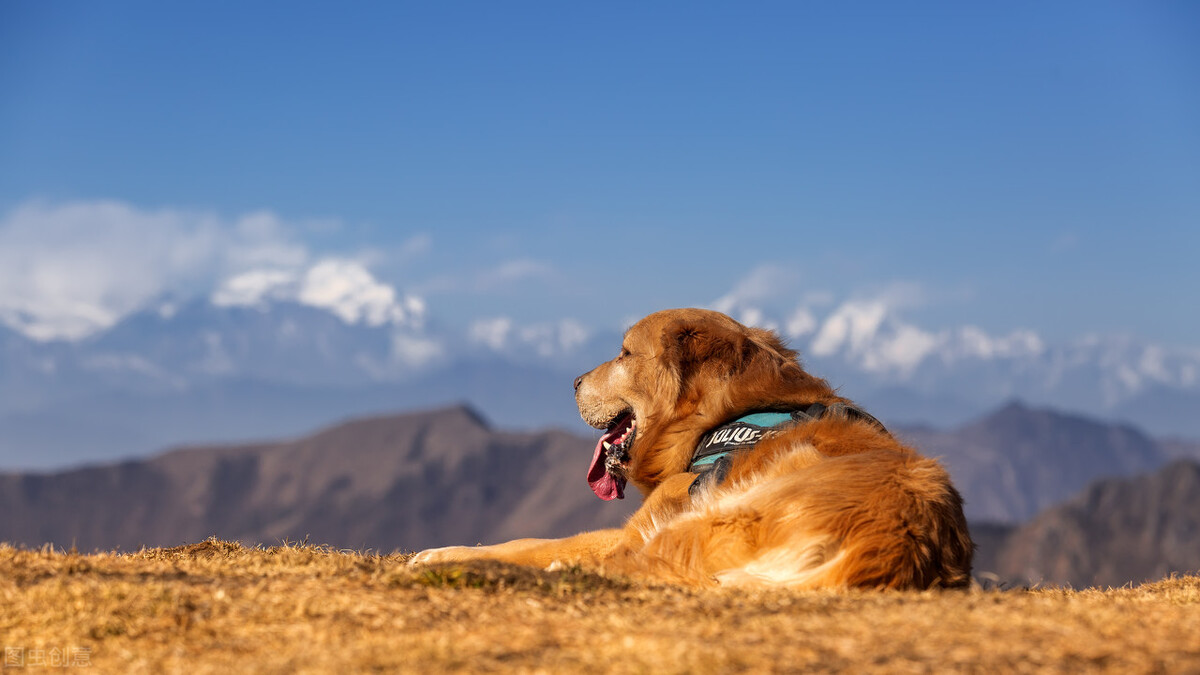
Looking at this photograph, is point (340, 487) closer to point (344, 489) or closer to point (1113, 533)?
point (344, 489)

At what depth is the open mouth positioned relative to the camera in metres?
8.16

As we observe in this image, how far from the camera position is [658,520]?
21.9ft

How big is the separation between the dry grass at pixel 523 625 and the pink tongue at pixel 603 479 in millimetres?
2732

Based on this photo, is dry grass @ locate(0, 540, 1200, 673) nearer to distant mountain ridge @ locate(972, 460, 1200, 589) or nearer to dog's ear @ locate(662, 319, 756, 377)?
dog's ear @ locate(662, 319, 756, 377)

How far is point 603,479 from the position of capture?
870cm

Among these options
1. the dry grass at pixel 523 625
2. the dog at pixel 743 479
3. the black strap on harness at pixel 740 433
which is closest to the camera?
the dry grass at pixel 523 625

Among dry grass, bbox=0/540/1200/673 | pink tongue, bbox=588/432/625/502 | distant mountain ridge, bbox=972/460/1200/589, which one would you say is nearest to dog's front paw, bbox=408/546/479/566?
dry grass, bbox=0/540/1200/673

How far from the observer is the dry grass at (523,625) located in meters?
3.94

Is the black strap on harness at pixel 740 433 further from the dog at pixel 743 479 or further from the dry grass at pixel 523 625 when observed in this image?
the dry grass at pixel 523 625

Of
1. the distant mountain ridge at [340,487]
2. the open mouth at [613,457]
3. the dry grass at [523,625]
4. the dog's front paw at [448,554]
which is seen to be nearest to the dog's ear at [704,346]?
the open mouth at [613,457]

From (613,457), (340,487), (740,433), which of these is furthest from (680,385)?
(340,487)

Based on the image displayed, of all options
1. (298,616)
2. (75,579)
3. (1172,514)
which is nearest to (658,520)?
(298,616)

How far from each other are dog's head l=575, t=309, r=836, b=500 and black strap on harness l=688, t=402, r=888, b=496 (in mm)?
200

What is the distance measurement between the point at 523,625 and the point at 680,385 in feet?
10.9
